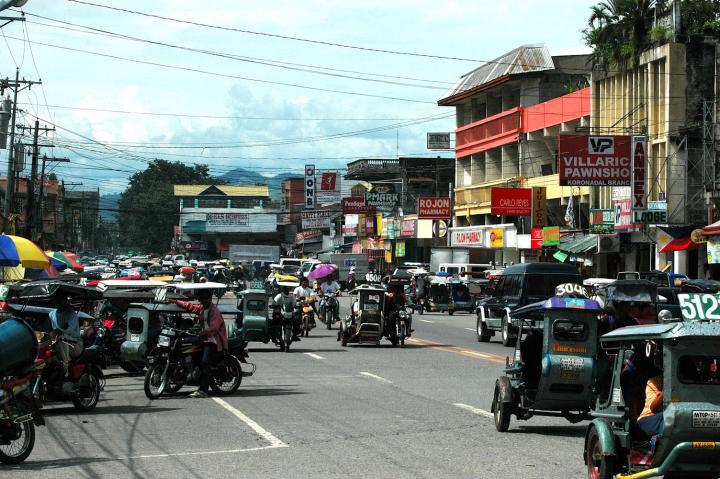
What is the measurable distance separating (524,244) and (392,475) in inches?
2107

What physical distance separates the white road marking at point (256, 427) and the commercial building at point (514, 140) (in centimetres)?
4060

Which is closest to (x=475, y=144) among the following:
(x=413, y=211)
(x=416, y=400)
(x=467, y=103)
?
(x=467, y=103)

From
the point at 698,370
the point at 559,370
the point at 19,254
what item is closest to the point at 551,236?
the point at 19,254

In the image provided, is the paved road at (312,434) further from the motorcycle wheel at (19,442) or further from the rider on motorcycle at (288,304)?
the rider on motorcycle at (288,304)

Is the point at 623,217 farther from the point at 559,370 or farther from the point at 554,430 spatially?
the point at 559,370

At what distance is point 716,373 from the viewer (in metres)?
8.92

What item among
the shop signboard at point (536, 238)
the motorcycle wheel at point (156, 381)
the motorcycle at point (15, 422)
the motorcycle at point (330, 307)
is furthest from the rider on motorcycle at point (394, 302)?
the shop signboard at point (536, 238)

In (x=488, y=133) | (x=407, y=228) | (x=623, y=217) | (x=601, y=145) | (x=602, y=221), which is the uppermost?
(x=488, y=133)

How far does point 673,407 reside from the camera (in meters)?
8.69

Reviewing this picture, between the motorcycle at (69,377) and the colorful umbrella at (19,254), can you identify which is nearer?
the motorcycle at (69,377)

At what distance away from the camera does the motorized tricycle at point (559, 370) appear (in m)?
13.5

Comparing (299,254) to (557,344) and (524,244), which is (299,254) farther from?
(557,344)

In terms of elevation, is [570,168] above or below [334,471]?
above

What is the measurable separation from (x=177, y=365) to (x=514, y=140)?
51336 millimetres
